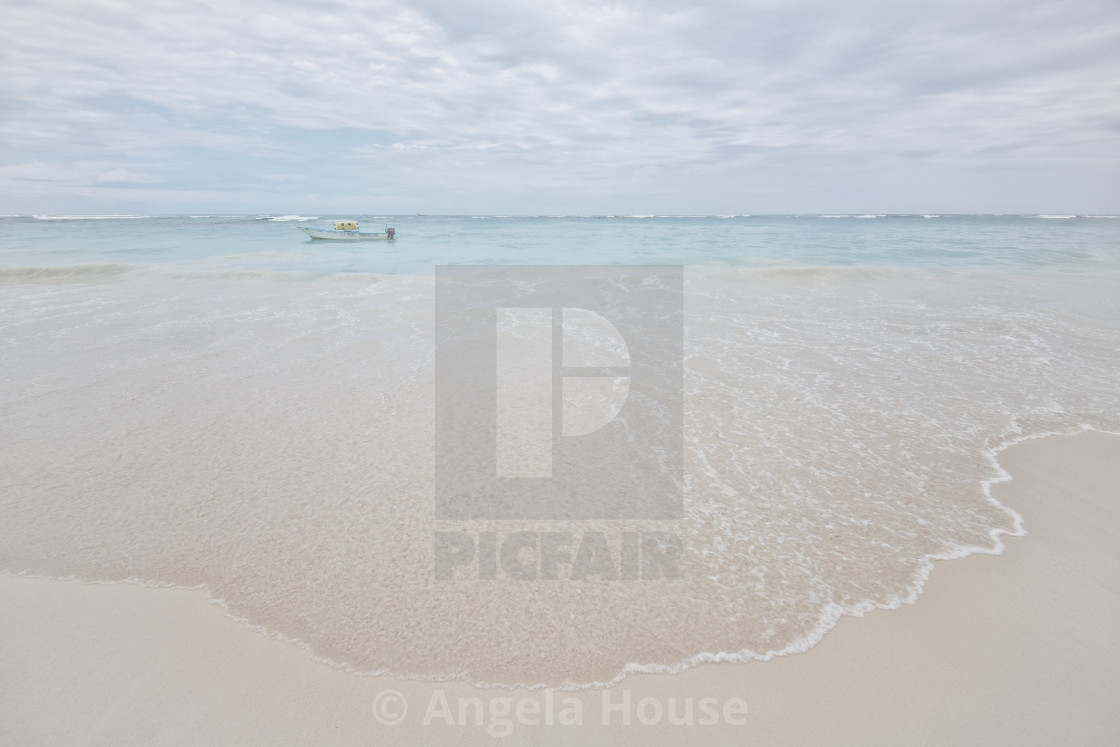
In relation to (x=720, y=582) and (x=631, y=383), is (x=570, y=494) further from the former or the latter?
(x=631, y=383)

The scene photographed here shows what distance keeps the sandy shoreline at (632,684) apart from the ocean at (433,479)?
12 centimetres

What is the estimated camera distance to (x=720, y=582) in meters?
3.34

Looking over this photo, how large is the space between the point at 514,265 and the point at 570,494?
19763mm

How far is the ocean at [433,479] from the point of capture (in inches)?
119

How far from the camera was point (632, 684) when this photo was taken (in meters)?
2.65

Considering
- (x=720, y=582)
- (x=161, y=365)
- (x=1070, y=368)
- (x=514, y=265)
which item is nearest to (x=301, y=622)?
(x=720, y=582)
